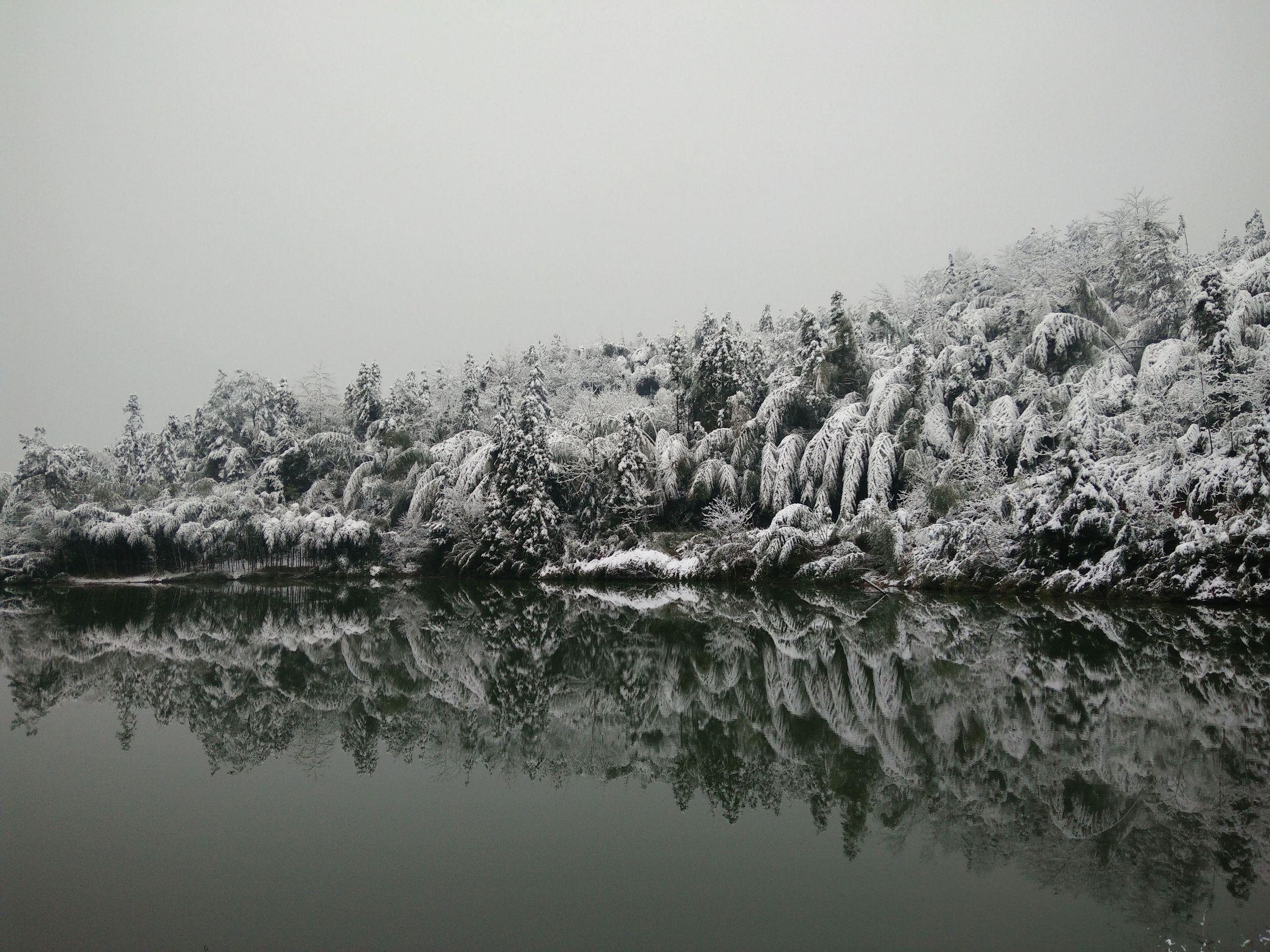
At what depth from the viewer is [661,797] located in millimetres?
6562

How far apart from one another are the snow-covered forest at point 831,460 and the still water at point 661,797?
421 cm

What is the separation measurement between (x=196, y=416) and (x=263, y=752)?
3709 cm

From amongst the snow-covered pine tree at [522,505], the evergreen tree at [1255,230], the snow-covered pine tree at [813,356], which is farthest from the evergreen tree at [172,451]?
the evergreen tree at [1255,230]

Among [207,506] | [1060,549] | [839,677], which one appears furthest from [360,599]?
[1060,549]

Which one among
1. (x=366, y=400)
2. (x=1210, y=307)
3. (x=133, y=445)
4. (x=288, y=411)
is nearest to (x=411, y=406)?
(x=366, y=400)

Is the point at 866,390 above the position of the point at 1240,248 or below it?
below

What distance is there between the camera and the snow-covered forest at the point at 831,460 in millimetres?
16422

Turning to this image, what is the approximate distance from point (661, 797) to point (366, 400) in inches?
1317

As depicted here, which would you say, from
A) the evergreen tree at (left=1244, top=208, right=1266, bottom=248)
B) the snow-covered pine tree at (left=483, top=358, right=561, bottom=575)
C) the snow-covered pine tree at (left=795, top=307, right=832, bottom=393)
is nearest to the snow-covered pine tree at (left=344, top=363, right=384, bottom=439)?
the snow-covered pine tree at (left=483, top=358, right=561, bottom=575)

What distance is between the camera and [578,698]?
995 centimetres

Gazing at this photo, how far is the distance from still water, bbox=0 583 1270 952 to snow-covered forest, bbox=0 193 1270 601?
13.8ft

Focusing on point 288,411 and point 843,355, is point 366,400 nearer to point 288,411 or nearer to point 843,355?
point 288,411

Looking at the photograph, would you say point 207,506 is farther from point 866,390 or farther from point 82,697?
point 866,390

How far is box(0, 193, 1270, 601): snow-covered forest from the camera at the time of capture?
53.9 feet
